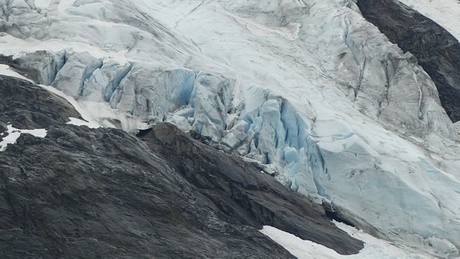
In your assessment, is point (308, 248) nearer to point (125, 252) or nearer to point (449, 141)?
point (125, 252)

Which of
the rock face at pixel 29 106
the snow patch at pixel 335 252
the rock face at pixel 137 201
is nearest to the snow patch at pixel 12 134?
the rock face at pixel 137 201

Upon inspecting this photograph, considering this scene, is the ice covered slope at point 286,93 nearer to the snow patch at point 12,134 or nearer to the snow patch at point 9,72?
the snow patch at point 9,72

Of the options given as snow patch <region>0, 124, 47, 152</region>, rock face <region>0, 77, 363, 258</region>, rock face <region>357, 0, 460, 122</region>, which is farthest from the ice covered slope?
snow patch <region>0, 124, 47, 152</region>

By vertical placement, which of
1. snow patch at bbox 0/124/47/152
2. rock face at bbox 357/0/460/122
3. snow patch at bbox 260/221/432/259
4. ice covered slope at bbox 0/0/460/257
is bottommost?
snow patch at bbox 260/221/432/259

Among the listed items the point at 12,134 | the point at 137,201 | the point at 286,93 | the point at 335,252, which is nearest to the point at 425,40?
the point at 286,93

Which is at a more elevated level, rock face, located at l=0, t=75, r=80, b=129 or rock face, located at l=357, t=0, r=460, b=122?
rock face, located at l=357, t=0, r=460, b=122

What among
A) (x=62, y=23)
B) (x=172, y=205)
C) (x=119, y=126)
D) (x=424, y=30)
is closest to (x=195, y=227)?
(x=172, y=205)

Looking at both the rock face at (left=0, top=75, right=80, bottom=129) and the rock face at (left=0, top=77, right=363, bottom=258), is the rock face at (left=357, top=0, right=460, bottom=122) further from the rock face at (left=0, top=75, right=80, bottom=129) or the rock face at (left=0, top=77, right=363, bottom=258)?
the rock face at (left=0, top=75, right=80, bottom=129)
